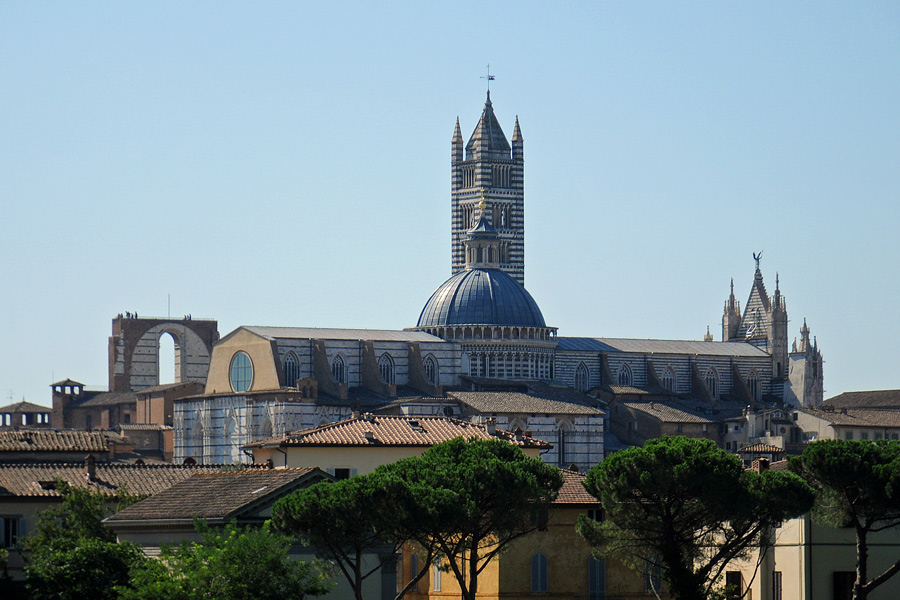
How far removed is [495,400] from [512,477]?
46356 millimetres

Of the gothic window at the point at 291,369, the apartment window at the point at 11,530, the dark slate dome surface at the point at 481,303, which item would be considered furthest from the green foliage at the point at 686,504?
the dark slate dome surface at the point at 481,303

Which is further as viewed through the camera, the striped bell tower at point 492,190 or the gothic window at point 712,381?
the striped bell tower at point 492,190

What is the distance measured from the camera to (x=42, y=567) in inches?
1489

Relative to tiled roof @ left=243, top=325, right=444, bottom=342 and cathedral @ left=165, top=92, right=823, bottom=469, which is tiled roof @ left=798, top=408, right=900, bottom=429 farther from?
tiled roof @ left=243, top=325, right=444, bottom=342

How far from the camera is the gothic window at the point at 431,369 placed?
305ft

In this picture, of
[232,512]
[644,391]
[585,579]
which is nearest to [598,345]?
[644,391]

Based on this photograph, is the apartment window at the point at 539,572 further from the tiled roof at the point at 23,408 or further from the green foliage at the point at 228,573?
the tiled roof at the point at 23,408

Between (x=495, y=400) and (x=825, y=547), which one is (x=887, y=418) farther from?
(x=825, y=547)

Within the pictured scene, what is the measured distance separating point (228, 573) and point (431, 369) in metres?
58.4

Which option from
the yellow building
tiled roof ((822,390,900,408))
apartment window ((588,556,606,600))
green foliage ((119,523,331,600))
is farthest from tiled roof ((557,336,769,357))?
green foliage ((119,523,331,600))

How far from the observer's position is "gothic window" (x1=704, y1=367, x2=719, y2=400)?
10350cm

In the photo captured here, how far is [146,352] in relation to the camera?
110750mm

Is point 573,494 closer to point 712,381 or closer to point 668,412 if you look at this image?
point 668,412

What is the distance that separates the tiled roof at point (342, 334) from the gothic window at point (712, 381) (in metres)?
16.3
